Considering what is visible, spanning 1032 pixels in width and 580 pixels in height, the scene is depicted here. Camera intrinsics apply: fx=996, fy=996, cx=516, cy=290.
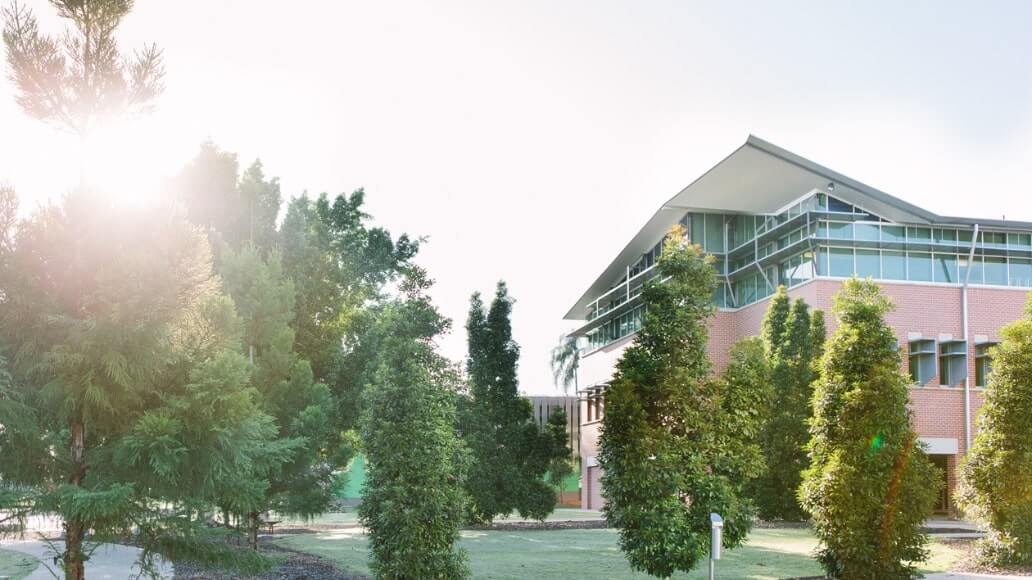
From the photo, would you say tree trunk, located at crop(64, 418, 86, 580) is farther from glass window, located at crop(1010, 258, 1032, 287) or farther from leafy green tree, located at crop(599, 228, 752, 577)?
glass window, located at crop(1010, 258, 1032, 287)

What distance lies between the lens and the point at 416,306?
48.3ft

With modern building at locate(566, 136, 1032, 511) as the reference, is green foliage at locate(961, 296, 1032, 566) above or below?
below

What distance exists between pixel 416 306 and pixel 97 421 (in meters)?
5.38

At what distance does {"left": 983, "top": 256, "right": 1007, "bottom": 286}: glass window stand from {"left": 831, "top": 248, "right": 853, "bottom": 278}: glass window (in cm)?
532

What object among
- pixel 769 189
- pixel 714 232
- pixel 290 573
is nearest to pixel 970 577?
pixel 290 573

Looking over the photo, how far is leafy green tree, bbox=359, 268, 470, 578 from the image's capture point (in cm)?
1376

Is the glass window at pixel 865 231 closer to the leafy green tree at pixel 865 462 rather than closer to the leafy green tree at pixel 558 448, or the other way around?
the leafy green tree at pixel 558 448

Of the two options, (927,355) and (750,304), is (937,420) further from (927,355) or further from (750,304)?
(750,304)

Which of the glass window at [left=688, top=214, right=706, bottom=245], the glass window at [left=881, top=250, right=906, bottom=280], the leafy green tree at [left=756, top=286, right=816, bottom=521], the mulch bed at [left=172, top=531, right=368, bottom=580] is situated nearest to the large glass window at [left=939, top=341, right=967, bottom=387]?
the glass window at [left=881, top=250, right=906, bottom=280]

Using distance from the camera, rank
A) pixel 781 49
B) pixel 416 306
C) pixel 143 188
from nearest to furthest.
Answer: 1. pixel 143 188
2. pixel 416 306
3. pixel 781 49

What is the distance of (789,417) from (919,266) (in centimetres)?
931

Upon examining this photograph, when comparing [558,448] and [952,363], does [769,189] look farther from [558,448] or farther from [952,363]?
[558,448]

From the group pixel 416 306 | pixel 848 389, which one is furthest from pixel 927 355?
pixel 416 306

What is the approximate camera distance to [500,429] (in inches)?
1368
